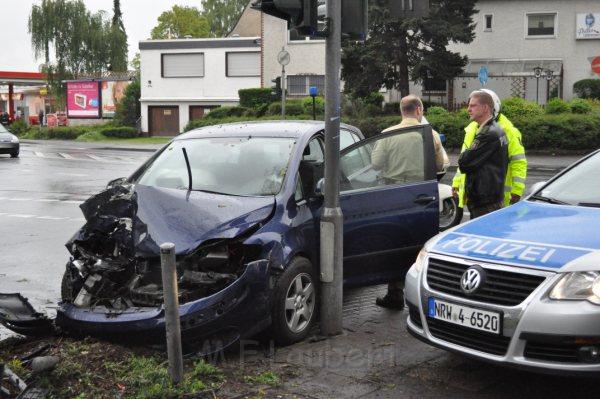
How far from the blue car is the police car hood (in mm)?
1210

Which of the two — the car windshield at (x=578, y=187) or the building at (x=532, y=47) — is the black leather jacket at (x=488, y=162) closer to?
the car windshield at (x=578, y=187)

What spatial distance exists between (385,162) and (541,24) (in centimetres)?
3434

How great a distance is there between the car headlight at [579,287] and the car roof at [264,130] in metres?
2.89

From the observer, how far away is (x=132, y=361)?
4.93 m

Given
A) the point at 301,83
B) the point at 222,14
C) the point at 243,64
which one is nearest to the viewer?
the point at 301,83

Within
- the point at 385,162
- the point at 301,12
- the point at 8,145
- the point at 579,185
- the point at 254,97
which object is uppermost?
the point at 254,97

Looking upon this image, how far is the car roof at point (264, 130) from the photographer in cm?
648

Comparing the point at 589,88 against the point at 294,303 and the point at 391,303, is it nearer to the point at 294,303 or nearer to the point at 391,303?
the point at 391,303

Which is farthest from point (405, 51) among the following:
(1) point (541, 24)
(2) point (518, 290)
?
(2) point (518, 290)

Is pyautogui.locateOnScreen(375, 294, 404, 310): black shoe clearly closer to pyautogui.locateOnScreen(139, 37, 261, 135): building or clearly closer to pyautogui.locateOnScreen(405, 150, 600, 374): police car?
pyautogui.locateOnScreen(405, 150, 600, 374): police car

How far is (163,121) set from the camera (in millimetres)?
48594

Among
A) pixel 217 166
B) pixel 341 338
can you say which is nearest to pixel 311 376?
pixel 341 338

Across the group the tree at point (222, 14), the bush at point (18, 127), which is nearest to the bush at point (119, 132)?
the bush at point (18, 127)

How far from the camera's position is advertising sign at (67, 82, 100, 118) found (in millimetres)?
53125
